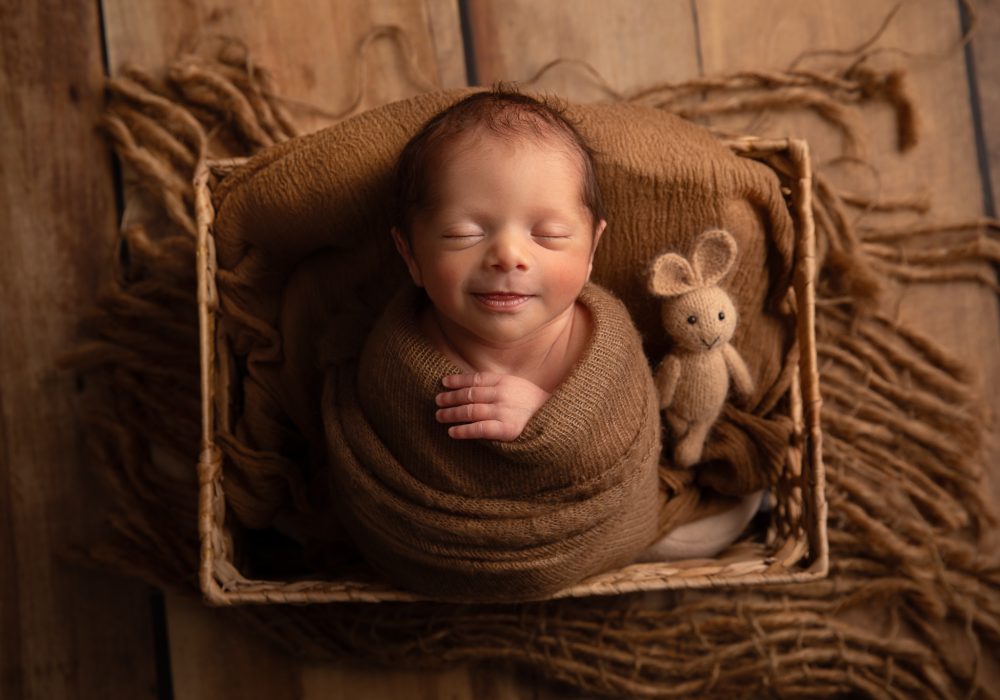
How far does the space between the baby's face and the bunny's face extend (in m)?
0.18

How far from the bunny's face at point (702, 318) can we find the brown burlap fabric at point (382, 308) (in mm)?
68

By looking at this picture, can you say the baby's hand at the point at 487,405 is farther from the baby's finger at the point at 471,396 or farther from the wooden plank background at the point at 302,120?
the wooden plank background at the point at 302,120

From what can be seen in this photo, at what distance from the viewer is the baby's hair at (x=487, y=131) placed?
2.93 ft

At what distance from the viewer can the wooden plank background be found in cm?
127

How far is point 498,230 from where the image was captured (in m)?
0.88

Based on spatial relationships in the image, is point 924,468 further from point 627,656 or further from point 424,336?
point 424,336

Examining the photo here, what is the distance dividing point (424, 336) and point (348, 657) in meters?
0.52

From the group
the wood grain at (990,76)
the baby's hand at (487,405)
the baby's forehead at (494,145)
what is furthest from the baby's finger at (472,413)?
the wood grain at (990,76)

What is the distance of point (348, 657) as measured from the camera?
1.25 metres

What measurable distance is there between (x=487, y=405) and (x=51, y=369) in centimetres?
76

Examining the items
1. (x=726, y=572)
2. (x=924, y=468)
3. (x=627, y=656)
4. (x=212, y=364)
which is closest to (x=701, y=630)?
(x=627, y=656)

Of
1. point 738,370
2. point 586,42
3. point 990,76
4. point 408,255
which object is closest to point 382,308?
point 408,255

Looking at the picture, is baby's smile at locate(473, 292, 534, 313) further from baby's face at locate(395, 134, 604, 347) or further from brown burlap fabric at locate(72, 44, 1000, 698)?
brown burlap fabric at locate(72, 44, 1000, 698)

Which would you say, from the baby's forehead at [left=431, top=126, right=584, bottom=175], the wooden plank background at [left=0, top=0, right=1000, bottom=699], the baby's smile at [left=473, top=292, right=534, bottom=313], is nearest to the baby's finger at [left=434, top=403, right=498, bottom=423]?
the baby's smile at [left=473, top=292, right=534, bottom=313]
